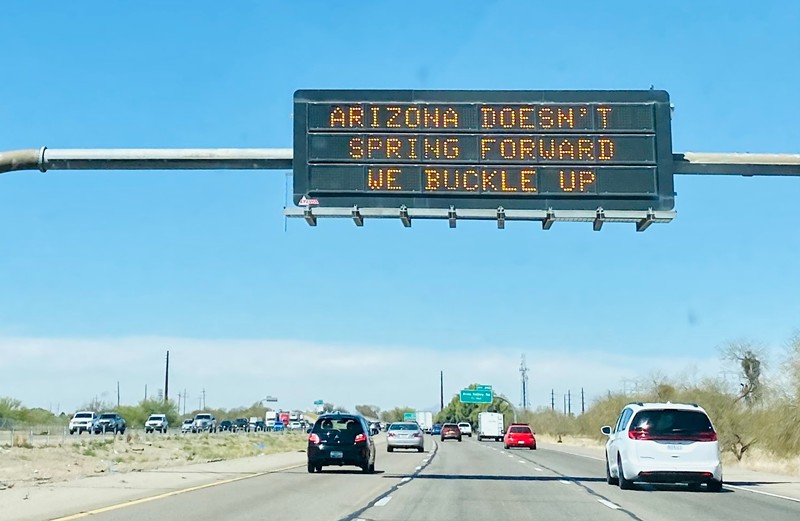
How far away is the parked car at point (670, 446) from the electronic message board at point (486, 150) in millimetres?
4687

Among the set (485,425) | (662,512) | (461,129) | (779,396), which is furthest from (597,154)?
(485,425)

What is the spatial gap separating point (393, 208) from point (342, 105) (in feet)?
8.58

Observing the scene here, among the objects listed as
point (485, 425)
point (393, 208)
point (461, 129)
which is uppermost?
point (461, 129)

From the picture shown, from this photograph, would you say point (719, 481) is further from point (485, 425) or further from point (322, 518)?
point (485, 425)

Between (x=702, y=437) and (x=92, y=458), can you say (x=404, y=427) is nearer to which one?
(x=92, y=458)

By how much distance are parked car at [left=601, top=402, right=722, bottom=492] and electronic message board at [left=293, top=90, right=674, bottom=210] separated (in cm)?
469

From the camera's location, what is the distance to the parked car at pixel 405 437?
51.7m

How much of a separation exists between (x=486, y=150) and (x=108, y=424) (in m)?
66.7

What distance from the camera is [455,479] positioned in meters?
26.7

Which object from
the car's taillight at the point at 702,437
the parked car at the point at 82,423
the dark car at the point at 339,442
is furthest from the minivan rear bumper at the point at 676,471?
the parked car at the point at 82,423

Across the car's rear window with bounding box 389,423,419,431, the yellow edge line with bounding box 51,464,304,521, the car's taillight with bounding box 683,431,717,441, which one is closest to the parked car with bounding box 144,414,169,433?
the car's rear window with bounding box 389,423,419,431

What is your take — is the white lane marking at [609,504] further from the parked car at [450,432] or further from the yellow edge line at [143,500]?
the parked car at [450,432]

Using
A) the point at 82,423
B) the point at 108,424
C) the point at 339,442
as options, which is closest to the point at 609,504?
the point at 339,442

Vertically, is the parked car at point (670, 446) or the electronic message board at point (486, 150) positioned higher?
the electronic message board at point (486, 150)
